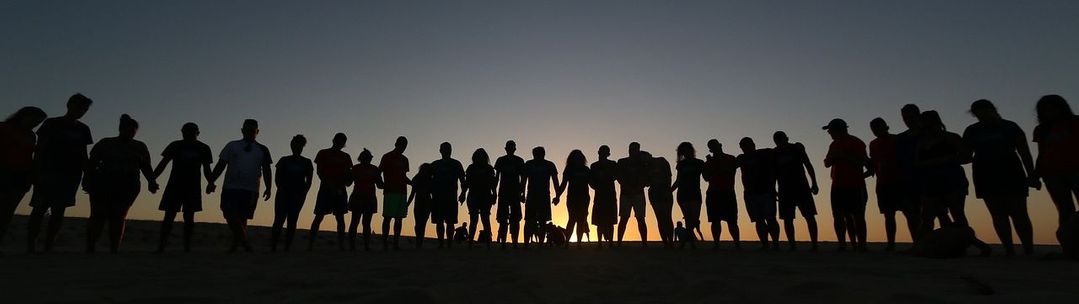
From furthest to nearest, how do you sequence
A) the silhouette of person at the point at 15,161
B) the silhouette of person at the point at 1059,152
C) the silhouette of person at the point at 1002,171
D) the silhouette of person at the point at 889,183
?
the silhouette of person at the point at 889,183
the silhouette of person at the point at 15,161
the silhouette of person at the point at 1002,171
the silhouette of person at the point at 1059,152

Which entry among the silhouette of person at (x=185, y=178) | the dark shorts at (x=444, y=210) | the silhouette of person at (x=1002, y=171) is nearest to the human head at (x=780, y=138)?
the silhouette of person at (x=1002, y=171)

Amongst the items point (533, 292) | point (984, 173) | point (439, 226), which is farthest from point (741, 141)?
point (533, 292)

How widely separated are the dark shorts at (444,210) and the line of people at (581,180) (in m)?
0.02

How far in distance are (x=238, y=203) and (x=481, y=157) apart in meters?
3.74

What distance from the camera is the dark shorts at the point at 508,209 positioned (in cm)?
1041

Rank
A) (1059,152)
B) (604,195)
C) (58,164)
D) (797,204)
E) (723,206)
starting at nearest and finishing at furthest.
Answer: (1059,152) → (58,164) → (797,204) → (723,206) → (604,195)

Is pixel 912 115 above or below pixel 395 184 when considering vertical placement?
above

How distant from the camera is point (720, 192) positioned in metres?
9.35

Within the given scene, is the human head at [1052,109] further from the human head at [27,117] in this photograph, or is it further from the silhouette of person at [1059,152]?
the human head at [27,117]

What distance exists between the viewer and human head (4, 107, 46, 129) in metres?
6.58

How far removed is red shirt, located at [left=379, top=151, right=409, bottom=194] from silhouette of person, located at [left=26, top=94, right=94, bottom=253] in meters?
3.89

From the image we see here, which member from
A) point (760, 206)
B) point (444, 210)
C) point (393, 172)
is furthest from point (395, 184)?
point (760, 206)

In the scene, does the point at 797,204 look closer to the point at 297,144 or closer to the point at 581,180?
the point at 581,180

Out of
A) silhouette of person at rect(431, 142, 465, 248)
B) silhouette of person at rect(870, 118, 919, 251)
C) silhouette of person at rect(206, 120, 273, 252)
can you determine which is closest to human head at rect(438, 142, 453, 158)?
silhouette of person at rect(431, 142, 465, 248)
